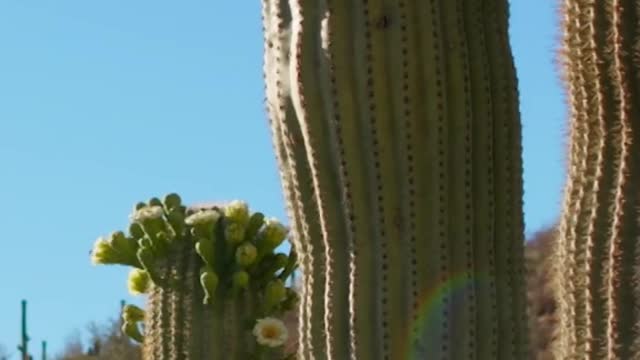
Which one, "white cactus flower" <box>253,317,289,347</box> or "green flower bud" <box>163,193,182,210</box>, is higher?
"green flower bud" <box>163,193,182,210</box>

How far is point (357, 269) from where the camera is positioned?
4.89m

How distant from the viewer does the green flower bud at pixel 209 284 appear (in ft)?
23.7

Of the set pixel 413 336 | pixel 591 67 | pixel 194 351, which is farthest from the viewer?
pixel 194 351

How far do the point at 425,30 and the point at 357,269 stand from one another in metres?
0.66

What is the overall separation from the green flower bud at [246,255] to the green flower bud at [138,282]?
15.6 inches

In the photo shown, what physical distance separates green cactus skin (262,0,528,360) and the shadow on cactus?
2.23m

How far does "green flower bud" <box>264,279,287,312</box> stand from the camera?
7.49 m

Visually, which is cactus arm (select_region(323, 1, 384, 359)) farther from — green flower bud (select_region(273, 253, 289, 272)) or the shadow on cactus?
green flower bud (select_region(273, 253, 289, 272))

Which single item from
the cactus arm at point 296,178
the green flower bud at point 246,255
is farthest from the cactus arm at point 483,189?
the green flower bud at point 246,255

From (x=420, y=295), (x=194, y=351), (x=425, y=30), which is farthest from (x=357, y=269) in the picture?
(x=194, y=351)

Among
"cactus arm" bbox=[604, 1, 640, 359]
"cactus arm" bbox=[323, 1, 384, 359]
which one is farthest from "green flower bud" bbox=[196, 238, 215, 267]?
"cactus arm" bbox=[604, 1, 640, 359]

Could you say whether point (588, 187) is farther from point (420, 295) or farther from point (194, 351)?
point (194, 351)

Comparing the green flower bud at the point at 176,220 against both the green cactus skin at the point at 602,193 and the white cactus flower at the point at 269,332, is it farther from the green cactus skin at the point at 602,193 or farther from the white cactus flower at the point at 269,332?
the green cactus skin at the point at 602,193

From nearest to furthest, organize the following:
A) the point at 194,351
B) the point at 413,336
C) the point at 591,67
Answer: the point at 413,336, the point at 591,67, the point at 194,351
